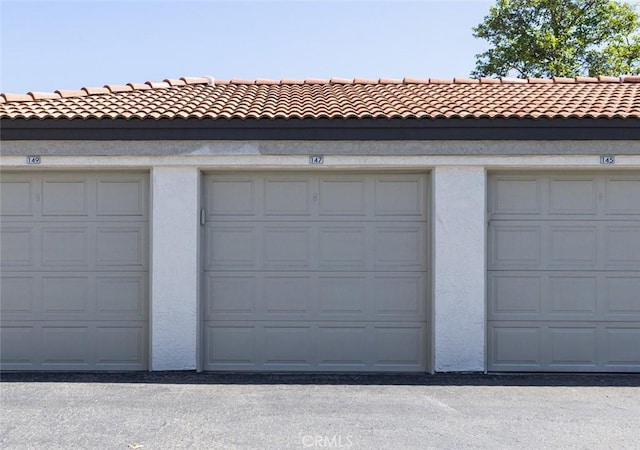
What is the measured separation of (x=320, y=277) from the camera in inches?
353

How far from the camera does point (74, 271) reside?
9.00 m

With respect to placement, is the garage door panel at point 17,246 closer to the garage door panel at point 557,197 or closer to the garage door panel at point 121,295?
the garage door panel at point 121,295

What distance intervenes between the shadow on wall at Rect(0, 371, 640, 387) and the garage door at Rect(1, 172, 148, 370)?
0.33 meters

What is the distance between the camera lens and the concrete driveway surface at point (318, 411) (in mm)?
6191

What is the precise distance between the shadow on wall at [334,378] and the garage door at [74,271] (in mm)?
330

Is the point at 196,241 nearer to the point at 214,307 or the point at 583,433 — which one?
the point at 214,307

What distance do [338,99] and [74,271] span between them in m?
4.06

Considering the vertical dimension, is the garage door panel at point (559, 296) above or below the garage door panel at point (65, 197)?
below

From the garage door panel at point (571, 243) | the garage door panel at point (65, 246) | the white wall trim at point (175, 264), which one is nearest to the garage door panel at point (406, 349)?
the garage door panel at point (571, 243)

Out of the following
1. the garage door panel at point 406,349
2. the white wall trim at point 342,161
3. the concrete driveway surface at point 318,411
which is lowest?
the concrete driveway surface at point 318,411

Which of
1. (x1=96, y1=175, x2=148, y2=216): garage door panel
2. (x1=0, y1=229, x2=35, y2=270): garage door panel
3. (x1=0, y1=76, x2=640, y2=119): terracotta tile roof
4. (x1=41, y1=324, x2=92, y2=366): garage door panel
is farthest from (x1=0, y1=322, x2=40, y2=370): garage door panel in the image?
(x1=0, y1=76, x2=640, y2=119): terracotta tile roof

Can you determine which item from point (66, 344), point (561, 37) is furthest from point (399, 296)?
point (561, 37)

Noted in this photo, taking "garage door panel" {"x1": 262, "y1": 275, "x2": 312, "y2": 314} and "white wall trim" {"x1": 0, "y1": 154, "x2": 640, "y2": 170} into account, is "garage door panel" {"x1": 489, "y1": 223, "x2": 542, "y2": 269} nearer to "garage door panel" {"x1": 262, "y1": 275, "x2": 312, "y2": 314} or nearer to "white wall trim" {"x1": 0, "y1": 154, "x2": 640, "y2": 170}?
"white wall trim" {"x1": 0, "y1": 154, "x2": 640, "y2": 170}

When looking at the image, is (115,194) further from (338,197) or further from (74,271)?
(338,197)
